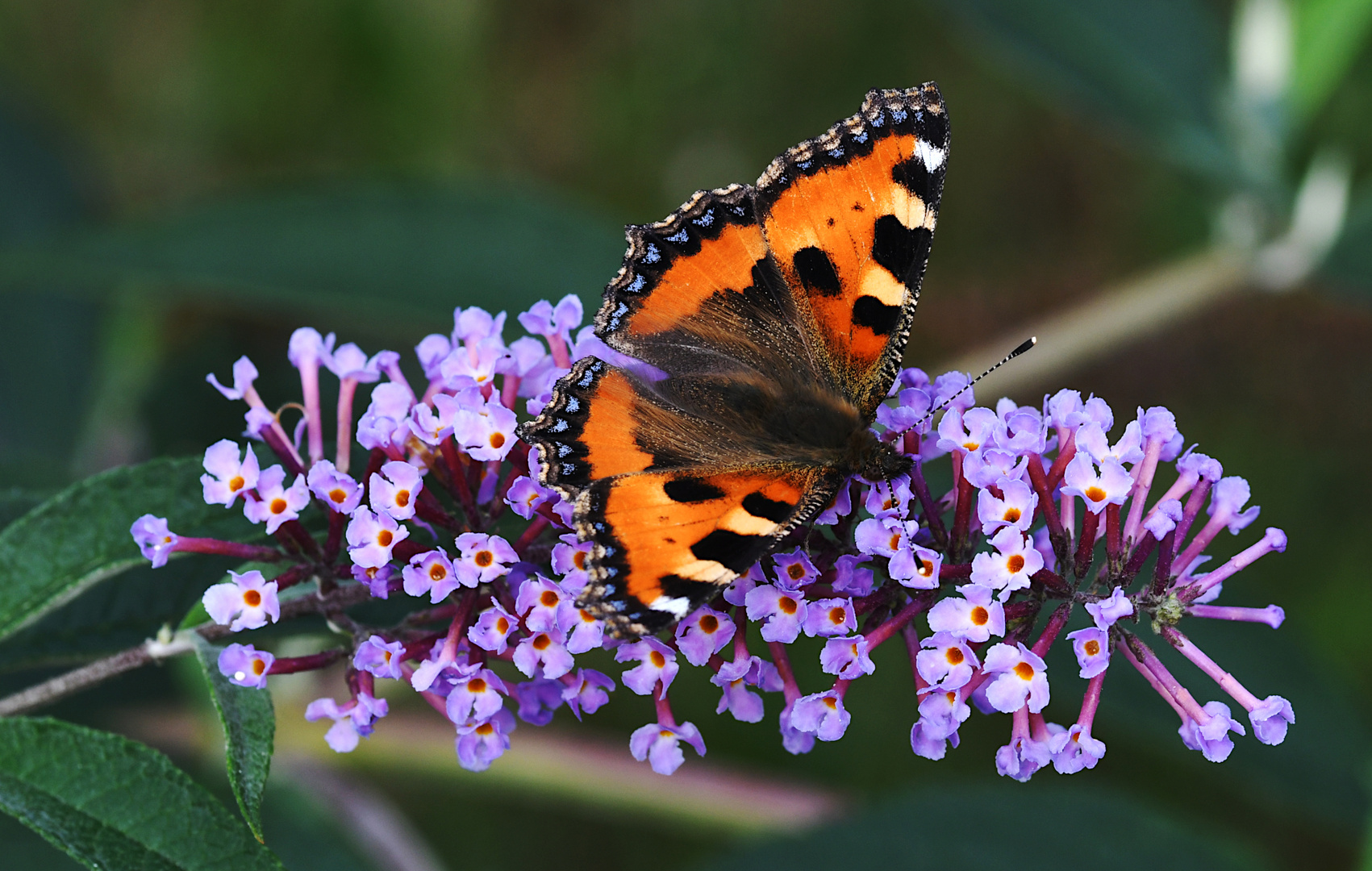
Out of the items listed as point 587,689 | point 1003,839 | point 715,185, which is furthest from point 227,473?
point 715,185

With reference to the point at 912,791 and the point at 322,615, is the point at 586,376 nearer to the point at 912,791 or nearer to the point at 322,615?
the point at 322,615

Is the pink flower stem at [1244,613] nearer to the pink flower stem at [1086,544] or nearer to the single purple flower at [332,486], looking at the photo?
the pink flower stem at [1086,544]

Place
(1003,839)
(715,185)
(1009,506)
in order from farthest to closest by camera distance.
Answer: (715,185) → (1003,839) → (1009,506)

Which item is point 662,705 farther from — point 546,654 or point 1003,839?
point 1003,839

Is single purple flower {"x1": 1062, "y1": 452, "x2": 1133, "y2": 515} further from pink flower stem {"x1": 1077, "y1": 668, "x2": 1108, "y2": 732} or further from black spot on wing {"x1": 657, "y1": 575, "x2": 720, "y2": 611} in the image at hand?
black spot on wing {"x1": 657, "y1": 575, "x2": 720, "y2": 611}

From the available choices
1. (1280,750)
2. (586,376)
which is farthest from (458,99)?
→ (1280,750)

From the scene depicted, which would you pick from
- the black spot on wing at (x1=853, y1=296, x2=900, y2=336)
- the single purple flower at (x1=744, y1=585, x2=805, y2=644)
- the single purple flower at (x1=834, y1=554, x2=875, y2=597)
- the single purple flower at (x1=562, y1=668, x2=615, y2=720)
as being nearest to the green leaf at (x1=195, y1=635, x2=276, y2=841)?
the single purple flower at (x1=562, y1=668, x2=615, y2=720)

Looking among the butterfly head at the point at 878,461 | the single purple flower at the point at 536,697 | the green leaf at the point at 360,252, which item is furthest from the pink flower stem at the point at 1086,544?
the green leaf at the point at 360,252
